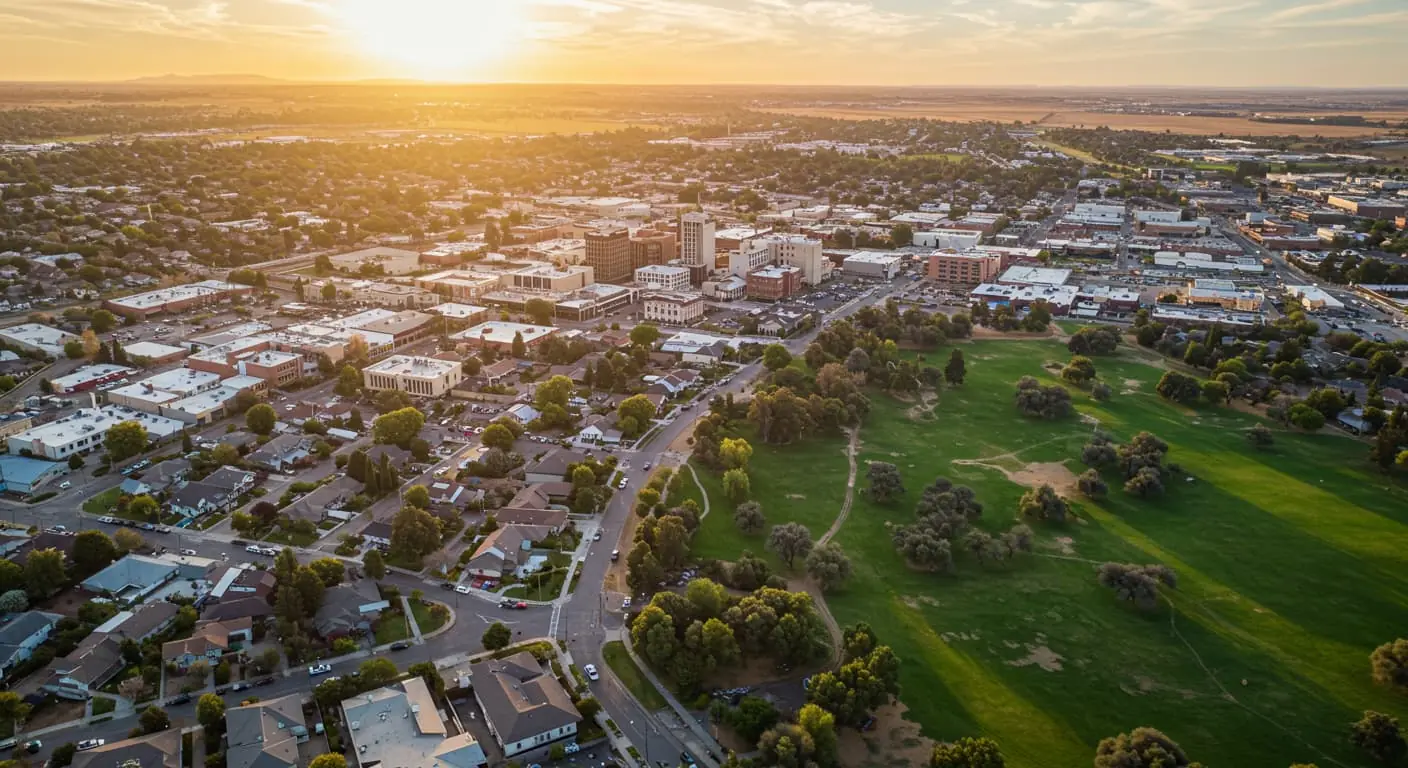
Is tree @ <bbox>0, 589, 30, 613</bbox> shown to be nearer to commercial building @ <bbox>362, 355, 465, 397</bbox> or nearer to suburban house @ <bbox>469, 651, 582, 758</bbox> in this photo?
suburban house @ <bbox>469, 651, 582, 758</bbox>

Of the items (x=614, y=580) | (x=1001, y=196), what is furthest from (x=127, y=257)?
(x=1001, y=196)

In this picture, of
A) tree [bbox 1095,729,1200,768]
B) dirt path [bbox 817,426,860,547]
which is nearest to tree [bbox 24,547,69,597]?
dirt path [bbox 817,426,860,547]

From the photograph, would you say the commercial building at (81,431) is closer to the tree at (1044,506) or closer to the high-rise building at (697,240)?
the tree at (1044,506)

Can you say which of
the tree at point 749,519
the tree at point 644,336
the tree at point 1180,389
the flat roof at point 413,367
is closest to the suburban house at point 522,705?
the tree at point 749,519

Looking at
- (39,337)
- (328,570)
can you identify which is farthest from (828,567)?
(39,337)

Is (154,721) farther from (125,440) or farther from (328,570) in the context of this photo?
(125,440)

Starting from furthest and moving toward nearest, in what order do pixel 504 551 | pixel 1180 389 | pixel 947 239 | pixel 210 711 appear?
1. pixel 947 239
2. pixel 1180 389
3. pixel 504 551
4. pixel 210 711
